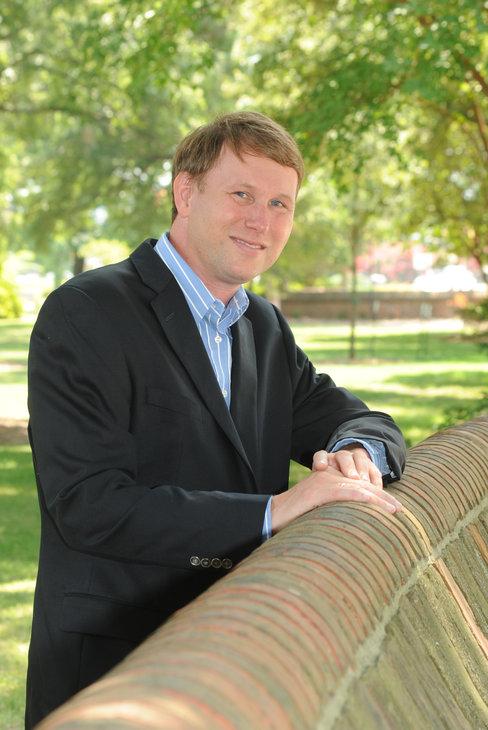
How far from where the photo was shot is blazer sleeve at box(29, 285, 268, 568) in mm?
2377

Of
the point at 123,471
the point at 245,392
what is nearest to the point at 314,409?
the point at 245,392

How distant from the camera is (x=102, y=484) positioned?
238 centimetres

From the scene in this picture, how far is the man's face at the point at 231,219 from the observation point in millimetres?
2881

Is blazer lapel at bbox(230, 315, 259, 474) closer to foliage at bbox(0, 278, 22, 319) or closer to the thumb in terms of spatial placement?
the thumb

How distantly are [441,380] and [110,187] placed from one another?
22.1ft

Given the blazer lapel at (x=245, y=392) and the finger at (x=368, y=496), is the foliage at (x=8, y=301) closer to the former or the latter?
the blazer lapel at (x=245, y=392)

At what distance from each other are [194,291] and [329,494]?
68cm

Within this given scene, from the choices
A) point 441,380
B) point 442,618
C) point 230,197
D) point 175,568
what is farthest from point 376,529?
point 441,380

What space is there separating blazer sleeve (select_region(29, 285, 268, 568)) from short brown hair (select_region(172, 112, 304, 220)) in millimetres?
612

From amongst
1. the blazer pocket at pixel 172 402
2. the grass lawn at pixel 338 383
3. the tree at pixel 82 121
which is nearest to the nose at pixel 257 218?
the blazer pocket at pixel 172 402

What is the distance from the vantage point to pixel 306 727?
1.31m

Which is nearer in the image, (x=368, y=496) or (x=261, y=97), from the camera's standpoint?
(x=368, y=496)

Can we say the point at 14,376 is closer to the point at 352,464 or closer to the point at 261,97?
the point at 261,97

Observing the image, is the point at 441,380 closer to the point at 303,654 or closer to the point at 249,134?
the point at 249,134
